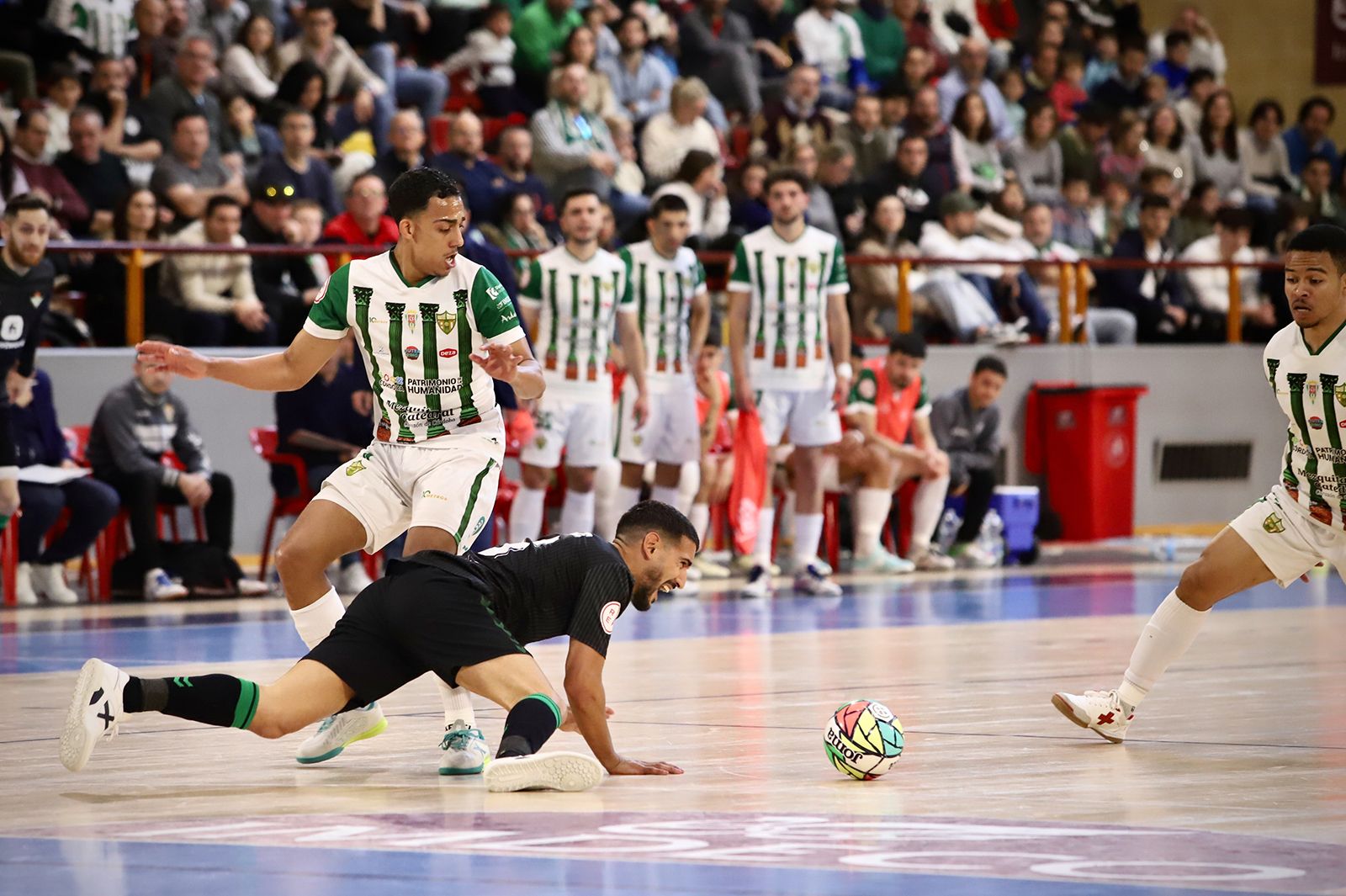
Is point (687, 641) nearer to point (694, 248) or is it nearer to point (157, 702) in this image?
point (157, 702)

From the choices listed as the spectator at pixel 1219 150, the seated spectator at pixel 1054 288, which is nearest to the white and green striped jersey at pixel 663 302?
the seated spectator at pixel 1054 288

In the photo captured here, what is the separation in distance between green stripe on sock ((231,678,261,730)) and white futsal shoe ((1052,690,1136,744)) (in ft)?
9.13

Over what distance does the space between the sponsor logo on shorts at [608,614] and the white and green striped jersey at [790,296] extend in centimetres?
770

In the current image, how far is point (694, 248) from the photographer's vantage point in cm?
1580

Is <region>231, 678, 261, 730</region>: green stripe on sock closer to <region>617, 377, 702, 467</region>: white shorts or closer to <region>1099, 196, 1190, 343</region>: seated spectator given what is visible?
<region>617, 377, 702, 467</region>: white shorts

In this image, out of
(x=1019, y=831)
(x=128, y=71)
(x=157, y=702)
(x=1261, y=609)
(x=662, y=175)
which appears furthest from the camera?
(x=662, y=175)

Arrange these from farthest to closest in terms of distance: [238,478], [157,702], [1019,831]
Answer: [238,478]
[157,702]
[1019,831]

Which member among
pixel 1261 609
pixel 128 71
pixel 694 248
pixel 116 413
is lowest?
pixel 1261 609

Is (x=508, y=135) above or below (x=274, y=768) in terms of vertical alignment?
above

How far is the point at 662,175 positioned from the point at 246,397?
4618 millimetres

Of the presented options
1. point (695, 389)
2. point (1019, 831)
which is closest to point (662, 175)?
point (695, 389)

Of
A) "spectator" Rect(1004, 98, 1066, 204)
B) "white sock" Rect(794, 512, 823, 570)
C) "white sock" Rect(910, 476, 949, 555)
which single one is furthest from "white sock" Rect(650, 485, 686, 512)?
"spectator" Rect(1004, 98, 1066, 204)

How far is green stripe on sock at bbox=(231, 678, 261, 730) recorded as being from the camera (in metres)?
5.78

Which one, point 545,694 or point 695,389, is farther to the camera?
point 695,389
